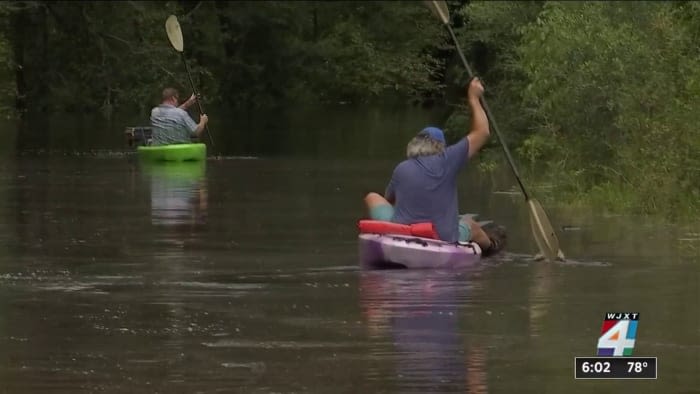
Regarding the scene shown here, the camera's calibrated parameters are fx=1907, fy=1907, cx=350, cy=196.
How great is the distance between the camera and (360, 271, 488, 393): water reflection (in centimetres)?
1069

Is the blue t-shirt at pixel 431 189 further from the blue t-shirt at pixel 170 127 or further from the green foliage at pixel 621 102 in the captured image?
the blue t-shirt at pixel 170 127

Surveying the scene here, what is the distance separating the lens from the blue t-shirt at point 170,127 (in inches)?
1321

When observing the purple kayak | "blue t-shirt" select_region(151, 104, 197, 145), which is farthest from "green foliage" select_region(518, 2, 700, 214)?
"blue t-shirt" select_region(151, 104, 197, 145)

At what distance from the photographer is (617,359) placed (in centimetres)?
1162

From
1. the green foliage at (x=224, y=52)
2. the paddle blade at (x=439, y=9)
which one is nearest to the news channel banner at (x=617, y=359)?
the paddle blade at (x=439, y=9)

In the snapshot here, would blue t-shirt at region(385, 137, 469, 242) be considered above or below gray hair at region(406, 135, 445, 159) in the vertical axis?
below

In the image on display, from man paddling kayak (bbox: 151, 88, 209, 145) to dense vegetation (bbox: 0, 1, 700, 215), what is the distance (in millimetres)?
5399

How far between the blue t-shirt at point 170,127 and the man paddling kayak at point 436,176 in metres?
16.9

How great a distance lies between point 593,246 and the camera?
18719mm

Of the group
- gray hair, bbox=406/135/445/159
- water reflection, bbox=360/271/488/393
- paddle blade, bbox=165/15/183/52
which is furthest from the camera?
paddle blade, bbox=165/15/183/52

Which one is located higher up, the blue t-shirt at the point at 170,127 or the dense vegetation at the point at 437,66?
the dense vegetation at the point at 437,66

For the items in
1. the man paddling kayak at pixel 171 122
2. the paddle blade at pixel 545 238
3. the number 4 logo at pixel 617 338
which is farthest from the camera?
the man paddling kayak at pixel 171 122

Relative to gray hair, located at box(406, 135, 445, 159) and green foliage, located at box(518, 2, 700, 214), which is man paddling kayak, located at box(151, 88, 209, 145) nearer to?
green foliage, located at box(518, 2, 700, 214)

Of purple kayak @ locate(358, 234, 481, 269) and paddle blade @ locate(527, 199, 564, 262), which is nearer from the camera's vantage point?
purple kayak @ locate(358, 234, 481, 269)
